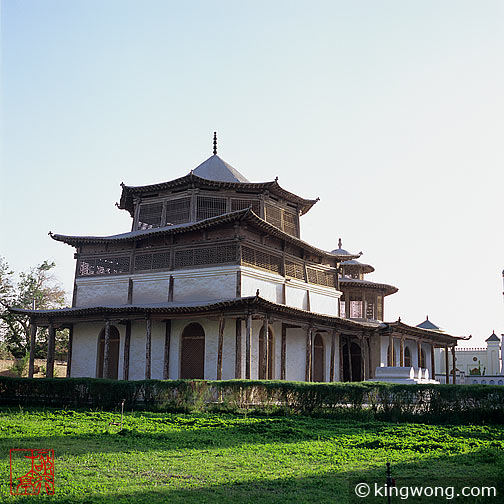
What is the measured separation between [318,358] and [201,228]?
31.2ft

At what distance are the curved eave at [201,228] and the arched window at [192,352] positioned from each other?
4343 mm

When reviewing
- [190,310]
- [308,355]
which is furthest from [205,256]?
[308,355]

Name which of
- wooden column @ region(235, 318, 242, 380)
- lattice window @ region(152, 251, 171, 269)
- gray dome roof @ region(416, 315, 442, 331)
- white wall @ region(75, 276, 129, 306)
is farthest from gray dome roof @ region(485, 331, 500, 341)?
white wall @ region(75, 276, 129, 306)

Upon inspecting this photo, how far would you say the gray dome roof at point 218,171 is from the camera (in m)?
31.5

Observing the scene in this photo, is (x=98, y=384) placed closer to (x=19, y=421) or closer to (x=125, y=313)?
(x=19, y=421)

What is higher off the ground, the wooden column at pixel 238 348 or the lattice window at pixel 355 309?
the lattice window at pixel 355 309

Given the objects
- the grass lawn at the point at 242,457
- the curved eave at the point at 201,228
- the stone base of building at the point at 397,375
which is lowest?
the grass lawn at the point at 242,457

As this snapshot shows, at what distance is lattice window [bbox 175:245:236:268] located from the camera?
2586cm

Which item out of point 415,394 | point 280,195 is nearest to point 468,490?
point 415,394

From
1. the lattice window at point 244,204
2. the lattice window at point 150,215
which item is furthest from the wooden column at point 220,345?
the lattice window at point 150,215

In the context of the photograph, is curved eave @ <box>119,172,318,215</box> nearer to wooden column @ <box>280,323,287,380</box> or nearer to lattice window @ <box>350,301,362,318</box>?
wooden column @ <box>280,323,287,380</box>

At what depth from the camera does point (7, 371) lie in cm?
3922

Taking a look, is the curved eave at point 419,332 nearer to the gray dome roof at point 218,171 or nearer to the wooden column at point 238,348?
the gray dome roof at point 218,171

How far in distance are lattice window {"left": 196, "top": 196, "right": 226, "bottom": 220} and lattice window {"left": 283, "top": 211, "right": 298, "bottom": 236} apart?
3.59m
